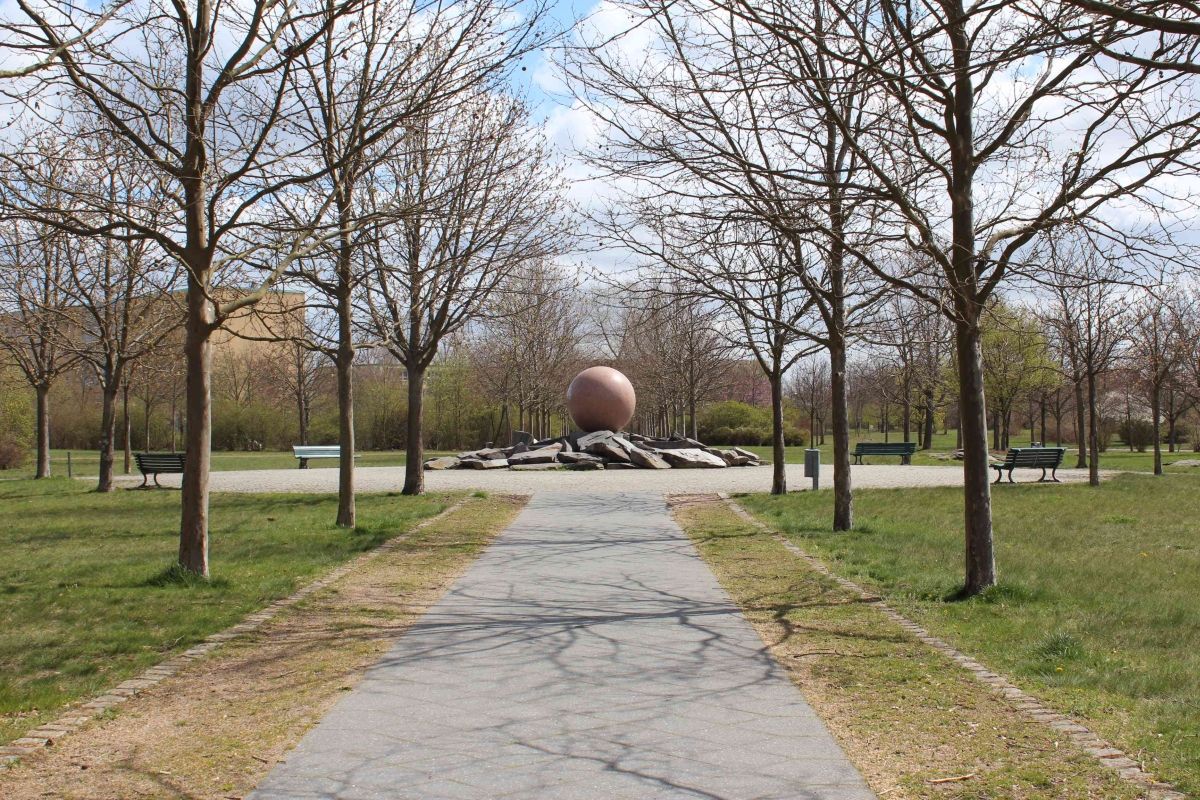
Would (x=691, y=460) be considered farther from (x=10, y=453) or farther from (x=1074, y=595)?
(x=10, y=453)

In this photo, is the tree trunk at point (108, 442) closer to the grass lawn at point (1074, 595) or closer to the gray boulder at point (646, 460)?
the grass lawn at point (1074, 595)

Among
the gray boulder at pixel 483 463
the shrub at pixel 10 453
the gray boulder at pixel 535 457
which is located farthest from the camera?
the shrub at pixel 10 453

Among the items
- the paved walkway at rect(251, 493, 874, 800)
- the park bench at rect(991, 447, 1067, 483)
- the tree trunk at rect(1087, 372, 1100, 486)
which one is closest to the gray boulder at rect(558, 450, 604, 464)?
the park bench at rect(991, 447, 1067, 483)

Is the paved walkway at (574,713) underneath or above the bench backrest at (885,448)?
underneath

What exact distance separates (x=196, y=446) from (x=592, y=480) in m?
17.0

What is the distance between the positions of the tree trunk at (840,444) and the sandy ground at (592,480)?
808cm

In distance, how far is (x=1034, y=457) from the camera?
23.5 m

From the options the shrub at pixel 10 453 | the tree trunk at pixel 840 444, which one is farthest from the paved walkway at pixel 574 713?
the shrub at pixel 10 453

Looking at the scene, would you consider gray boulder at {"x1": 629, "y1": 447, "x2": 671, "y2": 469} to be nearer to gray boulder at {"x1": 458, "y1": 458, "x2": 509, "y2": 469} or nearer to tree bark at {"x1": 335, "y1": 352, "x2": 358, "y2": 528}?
gray boulder at {"x1": 458, "y1": 458, "x2": 509, "y2": 469}

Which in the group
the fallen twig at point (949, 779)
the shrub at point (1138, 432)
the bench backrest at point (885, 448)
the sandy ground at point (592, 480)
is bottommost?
the fallen twig at point (949, 779)

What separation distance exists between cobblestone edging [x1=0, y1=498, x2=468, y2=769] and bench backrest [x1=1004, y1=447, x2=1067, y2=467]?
57.7 feet

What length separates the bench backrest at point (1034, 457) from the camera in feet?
75.9

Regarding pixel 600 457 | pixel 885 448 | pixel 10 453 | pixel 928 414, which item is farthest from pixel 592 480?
pixel 928 414

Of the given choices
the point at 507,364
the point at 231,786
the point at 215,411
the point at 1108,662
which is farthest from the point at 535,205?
the point at 215,411
